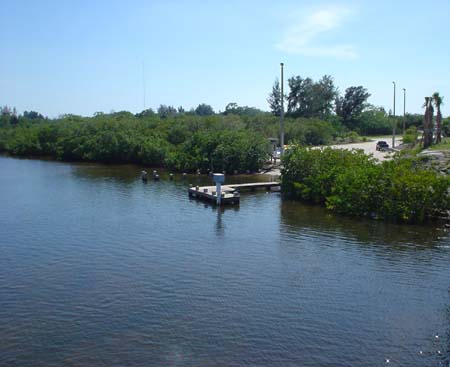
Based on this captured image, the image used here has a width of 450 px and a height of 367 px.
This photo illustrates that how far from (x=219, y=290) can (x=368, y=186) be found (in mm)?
16792

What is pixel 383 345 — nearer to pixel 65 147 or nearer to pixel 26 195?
pixel 26 195

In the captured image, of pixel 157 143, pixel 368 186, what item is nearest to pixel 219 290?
pixel 368 186

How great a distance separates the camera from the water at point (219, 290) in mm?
14680

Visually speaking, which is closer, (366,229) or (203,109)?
(366,229)

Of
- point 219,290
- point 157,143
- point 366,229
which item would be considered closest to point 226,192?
point 366,229

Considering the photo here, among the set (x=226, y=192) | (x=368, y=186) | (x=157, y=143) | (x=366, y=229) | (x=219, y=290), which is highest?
(x=157, y=143)

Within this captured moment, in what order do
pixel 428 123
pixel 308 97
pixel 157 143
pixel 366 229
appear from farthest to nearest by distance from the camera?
pixel 308 97
pixel 157 143
pixel 428 123
pixel 366 229

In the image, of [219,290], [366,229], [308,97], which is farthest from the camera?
[308,97]

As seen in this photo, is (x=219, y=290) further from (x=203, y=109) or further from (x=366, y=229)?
(x=203, y=109)

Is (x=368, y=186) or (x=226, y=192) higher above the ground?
(x=368, y=186)

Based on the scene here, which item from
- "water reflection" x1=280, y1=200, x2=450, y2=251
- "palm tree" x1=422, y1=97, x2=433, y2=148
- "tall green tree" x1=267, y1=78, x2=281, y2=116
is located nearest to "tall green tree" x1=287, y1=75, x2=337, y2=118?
"tall green tree" x1=267, y1=78, x2=281, y2=116

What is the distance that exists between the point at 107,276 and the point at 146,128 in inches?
2311

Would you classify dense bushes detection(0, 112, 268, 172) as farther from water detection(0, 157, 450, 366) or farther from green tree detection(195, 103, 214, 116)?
green tree detection(195, 103, 214, 116)

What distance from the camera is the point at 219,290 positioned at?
62.8 feet
